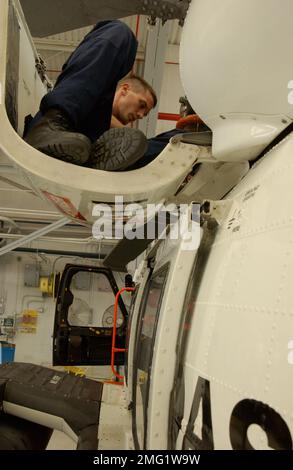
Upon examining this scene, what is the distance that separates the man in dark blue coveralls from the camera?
5.34 ft

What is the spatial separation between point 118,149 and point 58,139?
10.6 inches

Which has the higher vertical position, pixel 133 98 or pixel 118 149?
pixel 133 98

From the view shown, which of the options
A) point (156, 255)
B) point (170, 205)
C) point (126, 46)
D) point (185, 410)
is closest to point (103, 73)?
point (126, 46)

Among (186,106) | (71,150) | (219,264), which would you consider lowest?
(219,264)

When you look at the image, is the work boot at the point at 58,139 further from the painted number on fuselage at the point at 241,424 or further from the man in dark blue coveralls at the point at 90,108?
the painted number on fuselage at the point at 241,424

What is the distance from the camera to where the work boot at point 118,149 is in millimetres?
1627

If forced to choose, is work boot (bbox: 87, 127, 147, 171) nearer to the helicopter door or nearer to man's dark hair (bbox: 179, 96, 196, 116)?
man's dark hair (bbox: 179, 96, 196, 116)

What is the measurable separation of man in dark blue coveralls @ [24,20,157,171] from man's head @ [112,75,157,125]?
1.35 ft

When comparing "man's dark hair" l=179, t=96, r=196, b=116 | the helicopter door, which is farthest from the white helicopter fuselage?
the helicopter door

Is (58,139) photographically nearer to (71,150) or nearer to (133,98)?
(71,150)

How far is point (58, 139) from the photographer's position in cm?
161

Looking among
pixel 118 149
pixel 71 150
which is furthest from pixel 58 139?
pixel 118 149
